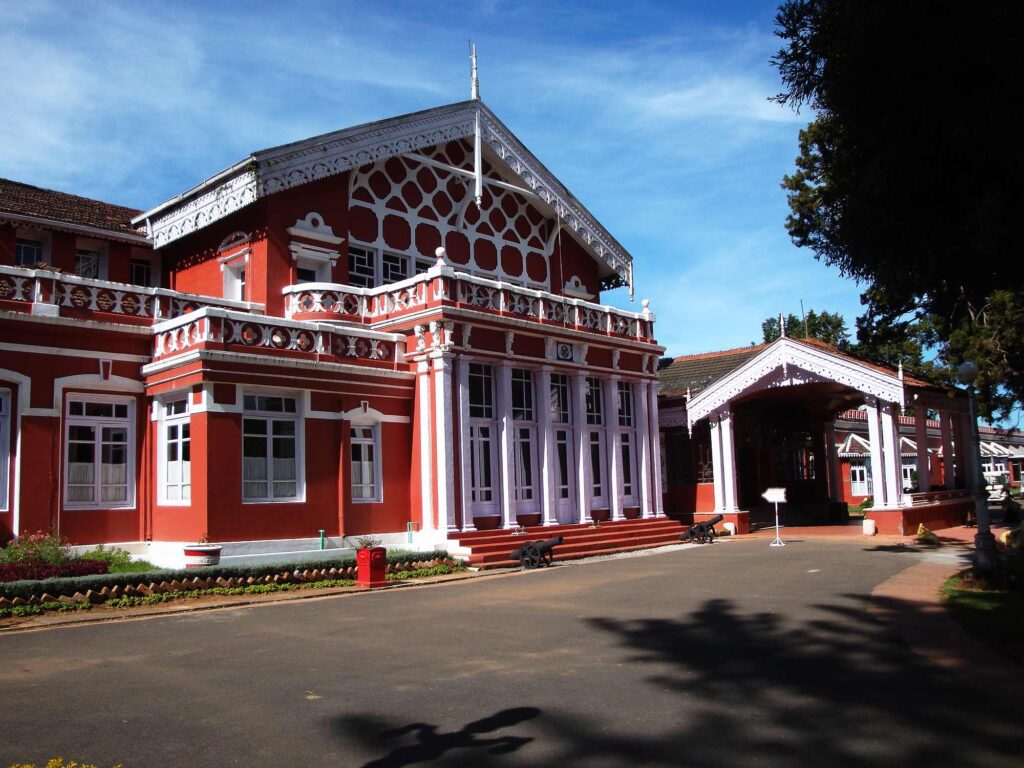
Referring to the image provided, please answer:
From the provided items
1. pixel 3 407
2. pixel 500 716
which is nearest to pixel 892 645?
pixel 500 716

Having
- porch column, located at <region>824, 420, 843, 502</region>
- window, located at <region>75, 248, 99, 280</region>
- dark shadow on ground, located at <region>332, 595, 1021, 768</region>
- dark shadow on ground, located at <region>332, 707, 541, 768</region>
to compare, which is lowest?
dark shadow on ground, located at <region>332, 595, 1021, 768</region>

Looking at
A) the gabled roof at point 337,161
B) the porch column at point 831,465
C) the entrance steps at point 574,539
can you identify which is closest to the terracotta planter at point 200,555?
the entrance steps at point 574,539

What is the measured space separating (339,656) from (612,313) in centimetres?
1619

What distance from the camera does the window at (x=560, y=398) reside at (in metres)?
22.2

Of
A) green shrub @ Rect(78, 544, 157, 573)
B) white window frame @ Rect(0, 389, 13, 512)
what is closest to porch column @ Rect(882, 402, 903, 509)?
green shrub @ Rect(78, 544, 157, 573)

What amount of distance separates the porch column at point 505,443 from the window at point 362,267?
411 cm

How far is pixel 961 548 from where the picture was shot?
19578 mm

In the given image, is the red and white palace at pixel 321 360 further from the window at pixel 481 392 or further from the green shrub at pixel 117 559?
the green shrub at pixel 117 559

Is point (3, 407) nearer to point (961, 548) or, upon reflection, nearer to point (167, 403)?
point (167, 403)

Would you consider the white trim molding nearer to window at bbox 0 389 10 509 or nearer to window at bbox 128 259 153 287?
window at bbox 128 259 153 287

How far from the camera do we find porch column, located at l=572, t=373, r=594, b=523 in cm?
2205

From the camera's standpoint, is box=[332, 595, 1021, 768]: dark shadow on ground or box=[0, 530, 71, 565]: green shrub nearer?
box=[332, 595, 1021, 768]: dark shadow on ground

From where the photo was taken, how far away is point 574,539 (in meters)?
20.7

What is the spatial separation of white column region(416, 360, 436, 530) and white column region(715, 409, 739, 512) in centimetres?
1053
